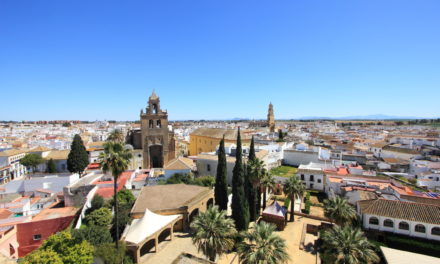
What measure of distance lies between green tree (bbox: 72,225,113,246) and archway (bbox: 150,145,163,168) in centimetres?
2302

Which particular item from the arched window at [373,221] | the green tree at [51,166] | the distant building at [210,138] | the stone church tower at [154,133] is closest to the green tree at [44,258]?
the arched window at [373,221]

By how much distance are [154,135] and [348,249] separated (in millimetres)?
34118

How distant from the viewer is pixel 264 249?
42.0ft

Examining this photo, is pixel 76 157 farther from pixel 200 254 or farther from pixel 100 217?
pixel 200 254

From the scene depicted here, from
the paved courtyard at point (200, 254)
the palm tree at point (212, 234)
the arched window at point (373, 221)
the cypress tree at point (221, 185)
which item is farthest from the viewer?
the cypress tree at point (221, 185)

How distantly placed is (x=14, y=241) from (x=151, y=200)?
43.2ft

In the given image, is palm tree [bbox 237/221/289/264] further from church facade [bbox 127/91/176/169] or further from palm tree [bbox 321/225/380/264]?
church facade [bbox 127/91/176/169]

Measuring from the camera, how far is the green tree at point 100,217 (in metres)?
21.4

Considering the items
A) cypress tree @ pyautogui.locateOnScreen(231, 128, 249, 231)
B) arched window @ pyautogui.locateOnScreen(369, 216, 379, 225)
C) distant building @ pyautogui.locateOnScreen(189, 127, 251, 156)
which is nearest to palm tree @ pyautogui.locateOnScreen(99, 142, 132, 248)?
cypress tree @ pyautogui.locateOnScreen(231, 128, 249, 231)

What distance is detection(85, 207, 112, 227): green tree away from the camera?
21.4 metres

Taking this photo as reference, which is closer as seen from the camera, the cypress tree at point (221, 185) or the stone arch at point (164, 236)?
the stone arch at point (164, 236)

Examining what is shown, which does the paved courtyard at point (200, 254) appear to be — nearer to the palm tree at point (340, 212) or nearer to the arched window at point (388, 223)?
the palm tree at point (340, 212)

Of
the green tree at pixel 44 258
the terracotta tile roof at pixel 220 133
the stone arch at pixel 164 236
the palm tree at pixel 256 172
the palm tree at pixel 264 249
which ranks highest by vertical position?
the terracotta tile roof at pixel 220 133

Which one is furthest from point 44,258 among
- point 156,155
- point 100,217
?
point 156,155
